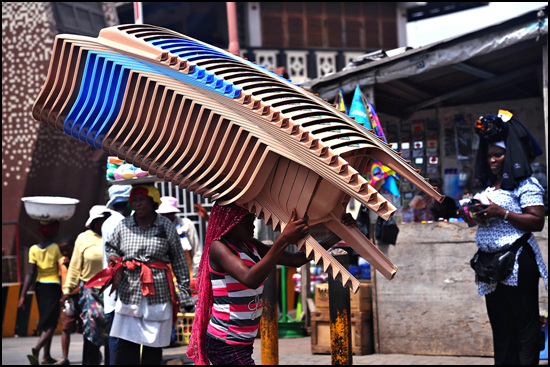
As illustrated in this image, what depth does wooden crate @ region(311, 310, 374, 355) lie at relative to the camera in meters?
8.48

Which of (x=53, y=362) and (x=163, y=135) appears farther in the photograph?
(x=53, y=362)

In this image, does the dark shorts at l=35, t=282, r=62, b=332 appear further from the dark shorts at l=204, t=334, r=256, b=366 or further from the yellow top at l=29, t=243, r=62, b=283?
the dark shorts at l=204, t=334, r=256, b=366

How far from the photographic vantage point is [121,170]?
680cm

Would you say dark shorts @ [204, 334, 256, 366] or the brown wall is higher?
the brown wall

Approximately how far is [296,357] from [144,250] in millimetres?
2702

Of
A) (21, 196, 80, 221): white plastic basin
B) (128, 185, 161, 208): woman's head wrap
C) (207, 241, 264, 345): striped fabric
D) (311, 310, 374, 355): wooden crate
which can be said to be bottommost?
(311, 310, 374, 355): wooden crate

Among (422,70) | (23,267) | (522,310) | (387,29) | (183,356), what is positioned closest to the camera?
(522,310)

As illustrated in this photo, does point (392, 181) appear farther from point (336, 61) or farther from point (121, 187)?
point (336, 61)

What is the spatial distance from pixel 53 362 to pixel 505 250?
629 centimetres

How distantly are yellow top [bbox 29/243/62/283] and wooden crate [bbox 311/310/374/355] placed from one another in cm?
352

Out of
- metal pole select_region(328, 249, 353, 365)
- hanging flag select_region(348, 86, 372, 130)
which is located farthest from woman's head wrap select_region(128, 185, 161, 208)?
hanging flag select_region(348, 86, 372, 130)

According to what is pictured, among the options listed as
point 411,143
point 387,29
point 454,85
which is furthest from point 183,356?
point 387,29

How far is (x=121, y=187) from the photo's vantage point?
8336 mm

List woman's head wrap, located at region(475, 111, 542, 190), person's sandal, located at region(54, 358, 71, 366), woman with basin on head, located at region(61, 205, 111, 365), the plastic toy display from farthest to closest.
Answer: person's sandal, located at region(54, 358, 71, 366) → woman with basin on head, located at region(61, 205, 111, 365) → woman's head wrap, located at region(475, 111, 542, 190) → the plastic toy display
